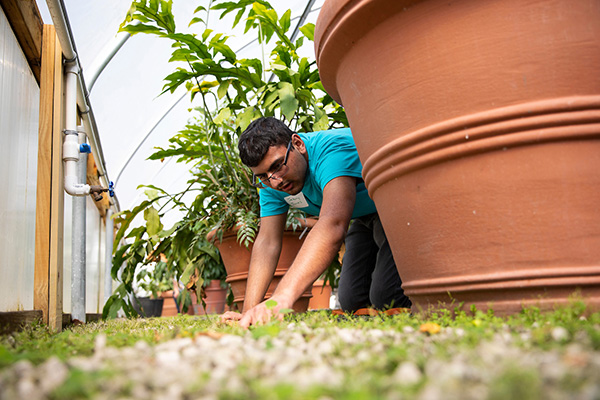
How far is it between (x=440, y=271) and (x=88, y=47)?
2622 millimetres

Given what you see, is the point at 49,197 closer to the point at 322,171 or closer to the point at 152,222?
the point at 322,171

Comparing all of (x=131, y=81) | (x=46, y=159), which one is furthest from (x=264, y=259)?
(x=131, y=81)

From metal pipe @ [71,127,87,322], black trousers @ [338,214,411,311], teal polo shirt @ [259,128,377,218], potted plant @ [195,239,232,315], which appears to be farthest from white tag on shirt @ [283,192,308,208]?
potted plant @ [195,239,232,315]

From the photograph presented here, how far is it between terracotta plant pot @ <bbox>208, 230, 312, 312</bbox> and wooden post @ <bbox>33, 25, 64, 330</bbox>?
94 cm

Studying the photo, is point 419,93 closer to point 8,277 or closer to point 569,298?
point 569,298

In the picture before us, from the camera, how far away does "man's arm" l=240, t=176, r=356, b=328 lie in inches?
48.4

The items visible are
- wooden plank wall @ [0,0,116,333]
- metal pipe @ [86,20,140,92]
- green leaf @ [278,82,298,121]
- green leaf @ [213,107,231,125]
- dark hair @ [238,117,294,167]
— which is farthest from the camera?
metal pipe @ [86,20,140,92]

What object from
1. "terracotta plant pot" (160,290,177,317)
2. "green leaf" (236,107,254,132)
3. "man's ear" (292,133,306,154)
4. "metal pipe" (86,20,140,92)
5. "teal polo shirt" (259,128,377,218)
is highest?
"metal pipe" (86,20,140,92)

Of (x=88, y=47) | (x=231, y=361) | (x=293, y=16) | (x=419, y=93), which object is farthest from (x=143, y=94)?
(x=231, y=361)

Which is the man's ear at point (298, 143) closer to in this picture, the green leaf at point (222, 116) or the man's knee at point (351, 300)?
the green leaf at point (222, 116)

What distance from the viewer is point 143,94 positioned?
388 centimetres

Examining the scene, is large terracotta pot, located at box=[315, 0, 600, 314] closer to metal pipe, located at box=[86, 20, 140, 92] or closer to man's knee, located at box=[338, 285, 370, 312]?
Answer: man's knee, located at box=[338, 285, 370, 312]

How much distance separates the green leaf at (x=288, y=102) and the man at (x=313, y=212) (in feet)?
0.85

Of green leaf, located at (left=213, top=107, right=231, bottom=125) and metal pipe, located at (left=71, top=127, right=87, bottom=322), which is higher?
green leaf, located at (left=213, top=107, right=231, bottom=125)
